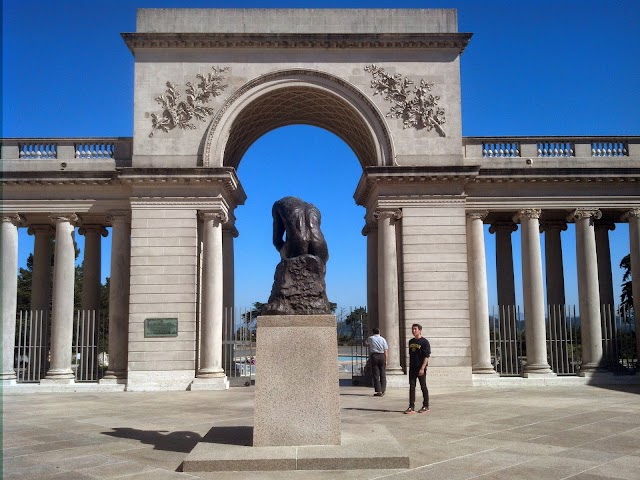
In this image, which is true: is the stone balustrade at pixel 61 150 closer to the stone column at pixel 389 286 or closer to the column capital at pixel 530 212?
the stone column at pixel 389 286

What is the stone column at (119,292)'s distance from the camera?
2527cm

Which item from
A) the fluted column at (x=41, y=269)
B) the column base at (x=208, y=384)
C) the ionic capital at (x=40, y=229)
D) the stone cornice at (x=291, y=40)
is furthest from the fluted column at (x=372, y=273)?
the ionic capital at (x=40, y=229)

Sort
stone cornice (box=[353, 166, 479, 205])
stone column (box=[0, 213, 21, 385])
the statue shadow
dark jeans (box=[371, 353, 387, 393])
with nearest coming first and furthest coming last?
the statue shadow < dark jeans (box=[371, 353, 387, 393]) < stone cornice (box=[353, 166, 479, 205]) < stone column (box=[0, 213, 21, 385])

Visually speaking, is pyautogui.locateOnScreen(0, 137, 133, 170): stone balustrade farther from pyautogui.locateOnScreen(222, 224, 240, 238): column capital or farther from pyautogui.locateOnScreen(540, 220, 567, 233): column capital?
pyautogui.locateOnScreen(540, 220, 567, 233): column capital

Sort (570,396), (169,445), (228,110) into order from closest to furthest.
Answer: (169,445)
(570,396)
(228,110)

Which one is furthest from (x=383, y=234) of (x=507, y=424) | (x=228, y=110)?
(x=507, y=424)

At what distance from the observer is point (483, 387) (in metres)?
23.9

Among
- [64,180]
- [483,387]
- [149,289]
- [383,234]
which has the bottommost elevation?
[483,387]

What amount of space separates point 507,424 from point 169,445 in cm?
741

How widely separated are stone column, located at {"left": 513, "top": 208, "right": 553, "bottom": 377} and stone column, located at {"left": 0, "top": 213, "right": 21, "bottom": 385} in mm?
20783

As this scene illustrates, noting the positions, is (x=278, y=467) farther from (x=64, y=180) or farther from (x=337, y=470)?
(x=64, y=180)

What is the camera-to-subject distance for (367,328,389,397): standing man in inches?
802

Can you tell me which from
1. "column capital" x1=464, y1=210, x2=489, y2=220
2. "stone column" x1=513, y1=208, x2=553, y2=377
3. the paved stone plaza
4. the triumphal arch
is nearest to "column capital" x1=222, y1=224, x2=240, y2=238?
the triumphal arch

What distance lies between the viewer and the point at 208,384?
933 inches
